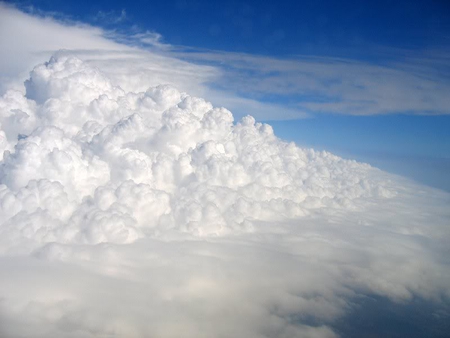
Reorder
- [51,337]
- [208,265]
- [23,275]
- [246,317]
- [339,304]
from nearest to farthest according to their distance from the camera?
[51,337] < [246,317] < [23,275] < [339,304] < [208,265]

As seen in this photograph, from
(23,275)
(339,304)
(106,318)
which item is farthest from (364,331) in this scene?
(23,275)

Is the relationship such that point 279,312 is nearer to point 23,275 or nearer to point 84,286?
point 84,286

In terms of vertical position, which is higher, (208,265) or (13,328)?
(208,265)

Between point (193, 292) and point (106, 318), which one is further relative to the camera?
point (193, 292)

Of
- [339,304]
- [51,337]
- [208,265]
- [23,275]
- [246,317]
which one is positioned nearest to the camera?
[51,337]

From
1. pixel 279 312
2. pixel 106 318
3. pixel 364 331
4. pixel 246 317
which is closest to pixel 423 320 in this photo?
pixel 364 331

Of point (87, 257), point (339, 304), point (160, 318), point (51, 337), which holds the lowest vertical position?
point (51, 337)

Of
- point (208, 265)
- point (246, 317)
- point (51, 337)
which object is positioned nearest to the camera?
point (51, 337)

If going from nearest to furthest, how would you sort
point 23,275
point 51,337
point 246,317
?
point 51,337
point 246,317
point 23,275

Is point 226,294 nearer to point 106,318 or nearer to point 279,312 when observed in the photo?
point 279,312
